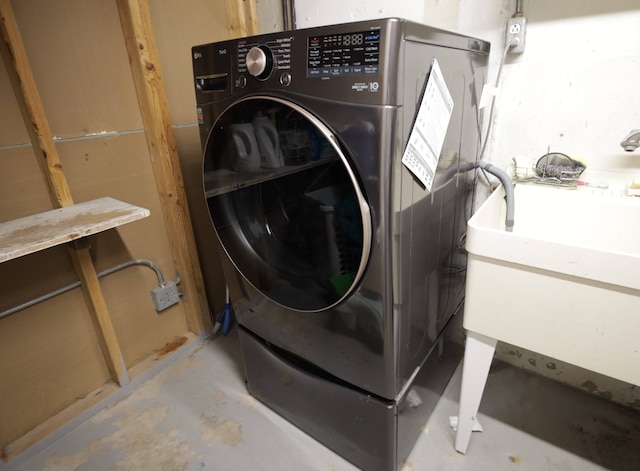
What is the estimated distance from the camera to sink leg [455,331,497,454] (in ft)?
3.36

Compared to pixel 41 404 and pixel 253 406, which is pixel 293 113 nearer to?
pixel 253 406

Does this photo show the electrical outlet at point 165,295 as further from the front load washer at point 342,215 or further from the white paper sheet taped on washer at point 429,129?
the white paper sheet taped on washer at point 429,129

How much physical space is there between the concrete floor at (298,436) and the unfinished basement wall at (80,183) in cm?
17

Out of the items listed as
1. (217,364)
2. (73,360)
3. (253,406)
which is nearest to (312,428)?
(253,406)

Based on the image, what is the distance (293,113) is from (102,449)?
1379 mm

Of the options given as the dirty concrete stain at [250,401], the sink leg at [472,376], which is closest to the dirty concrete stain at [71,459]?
the dirty concrete stain at [250,401]

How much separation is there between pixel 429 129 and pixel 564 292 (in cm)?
48

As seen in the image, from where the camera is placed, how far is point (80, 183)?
1332 millimetres

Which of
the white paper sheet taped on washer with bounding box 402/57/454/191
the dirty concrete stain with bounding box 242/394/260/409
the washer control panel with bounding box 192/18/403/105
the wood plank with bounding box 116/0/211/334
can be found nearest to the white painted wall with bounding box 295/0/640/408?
the white paper sheet taped on washer with bounding box 402/57/454/191

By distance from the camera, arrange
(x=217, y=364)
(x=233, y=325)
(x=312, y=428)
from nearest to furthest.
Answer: (x=312, y=428) < (x=217, y=364) < (x=233, y=325)

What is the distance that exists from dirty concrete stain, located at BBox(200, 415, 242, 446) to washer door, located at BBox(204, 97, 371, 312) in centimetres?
61

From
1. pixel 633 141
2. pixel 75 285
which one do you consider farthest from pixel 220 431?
pixel 633 141

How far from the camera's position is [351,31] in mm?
709

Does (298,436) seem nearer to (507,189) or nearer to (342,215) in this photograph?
(342,215)
